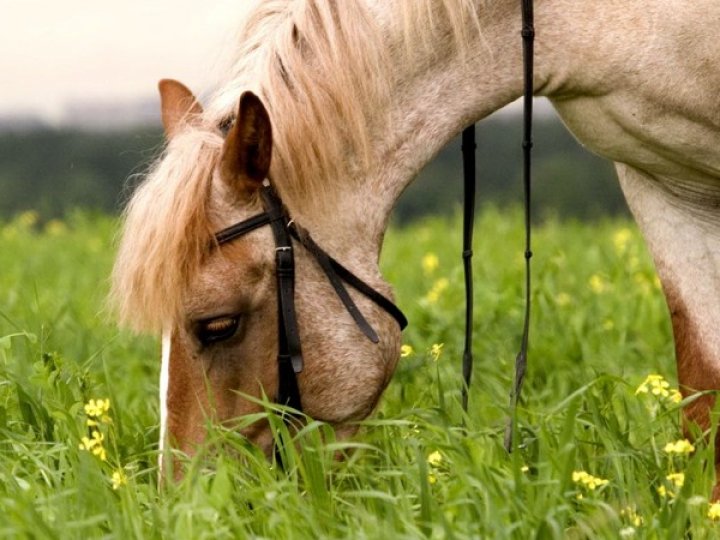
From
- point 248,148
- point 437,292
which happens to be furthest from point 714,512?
point 437,292

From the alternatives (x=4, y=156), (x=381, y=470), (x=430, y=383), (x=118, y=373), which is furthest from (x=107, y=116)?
(x=381, y=470)

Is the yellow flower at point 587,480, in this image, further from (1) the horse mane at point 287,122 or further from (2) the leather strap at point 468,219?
(1) the horse mane at point 287,122

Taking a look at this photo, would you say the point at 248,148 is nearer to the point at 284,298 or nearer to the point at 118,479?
the point at 284,298

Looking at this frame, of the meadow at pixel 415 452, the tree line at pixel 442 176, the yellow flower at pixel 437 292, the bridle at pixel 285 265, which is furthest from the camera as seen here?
the tree line at pixel 442 176

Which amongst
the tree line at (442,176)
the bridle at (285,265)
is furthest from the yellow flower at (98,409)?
the tree line at (442,176)

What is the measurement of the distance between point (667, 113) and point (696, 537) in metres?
1.26

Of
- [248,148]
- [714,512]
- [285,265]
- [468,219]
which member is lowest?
[714,512]

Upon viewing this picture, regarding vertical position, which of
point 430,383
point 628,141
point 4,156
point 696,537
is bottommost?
point 696,537

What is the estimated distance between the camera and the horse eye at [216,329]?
10.4 feet

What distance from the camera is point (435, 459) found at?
10.3ft

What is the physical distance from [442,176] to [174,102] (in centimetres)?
668

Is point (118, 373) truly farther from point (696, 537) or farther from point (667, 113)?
point (696, 537)

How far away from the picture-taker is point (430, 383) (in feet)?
13.2

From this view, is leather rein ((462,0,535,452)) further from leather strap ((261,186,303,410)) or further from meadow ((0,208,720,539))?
leather strap ((261,186,303,410))
